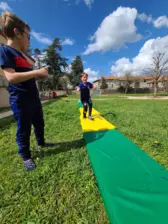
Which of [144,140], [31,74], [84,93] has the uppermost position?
[31,74]

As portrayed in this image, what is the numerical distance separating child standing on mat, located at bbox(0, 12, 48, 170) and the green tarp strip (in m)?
0.91

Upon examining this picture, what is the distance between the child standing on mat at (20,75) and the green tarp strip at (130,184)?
3.00 ft

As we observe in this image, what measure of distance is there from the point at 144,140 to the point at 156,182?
127cm

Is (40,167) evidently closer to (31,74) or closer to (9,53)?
(31,74)

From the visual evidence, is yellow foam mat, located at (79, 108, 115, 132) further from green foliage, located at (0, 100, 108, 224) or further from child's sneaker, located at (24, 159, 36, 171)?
child's sneaker, located at (24, 159, 36, 171)

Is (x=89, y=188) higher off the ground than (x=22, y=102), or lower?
lower

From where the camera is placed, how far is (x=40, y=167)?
1.62m

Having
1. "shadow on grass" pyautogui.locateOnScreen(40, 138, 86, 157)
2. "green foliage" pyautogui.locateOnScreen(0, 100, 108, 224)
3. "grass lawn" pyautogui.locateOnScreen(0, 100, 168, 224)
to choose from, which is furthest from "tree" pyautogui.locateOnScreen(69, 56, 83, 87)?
"green foliage" pyautogui.locateOnScreen(0, 100, 108, 224)

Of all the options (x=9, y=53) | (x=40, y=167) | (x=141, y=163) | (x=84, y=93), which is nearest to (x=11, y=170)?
(x=40, y=167)

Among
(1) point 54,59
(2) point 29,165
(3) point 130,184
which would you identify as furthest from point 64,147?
(1) point 54,59

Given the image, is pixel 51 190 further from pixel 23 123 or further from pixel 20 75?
pixel 20 75

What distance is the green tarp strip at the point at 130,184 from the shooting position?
0.93 m

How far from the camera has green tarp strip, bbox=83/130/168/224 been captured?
0.93 m

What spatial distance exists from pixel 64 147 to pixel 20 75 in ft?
4.34
